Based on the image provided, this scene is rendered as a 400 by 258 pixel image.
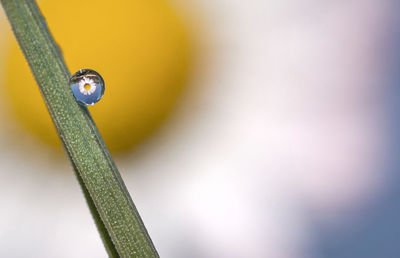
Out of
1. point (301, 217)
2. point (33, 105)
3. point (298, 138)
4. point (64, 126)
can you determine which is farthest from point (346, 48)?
point (64, 126)

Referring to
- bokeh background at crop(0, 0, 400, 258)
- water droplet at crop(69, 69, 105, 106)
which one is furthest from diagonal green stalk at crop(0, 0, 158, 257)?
bokeh background at crop(0, 0, 400, 258)

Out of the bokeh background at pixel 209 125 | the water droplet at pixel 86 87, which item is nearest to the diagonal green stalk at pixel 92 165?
the water droplet at pixel 86 87

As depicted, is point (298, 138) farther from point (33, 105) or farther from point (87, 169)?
point (87, 169)

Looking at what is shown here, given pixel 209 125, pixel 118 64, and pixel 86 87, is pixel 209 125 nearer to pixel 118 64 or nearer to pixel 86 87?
pixel 118 64

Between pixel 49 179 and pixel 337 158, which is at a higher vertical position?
pixel 49 179

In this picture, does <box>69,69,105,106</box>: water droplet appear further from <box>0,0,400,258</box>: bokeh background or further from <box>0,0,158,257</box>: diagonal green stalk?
<box>0,0,400,258</box>: bokeh background

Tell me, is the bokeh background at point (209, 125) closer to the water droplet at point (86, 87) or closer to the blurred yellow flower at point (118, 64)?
the blurred yellow flower at point (118, 64)
